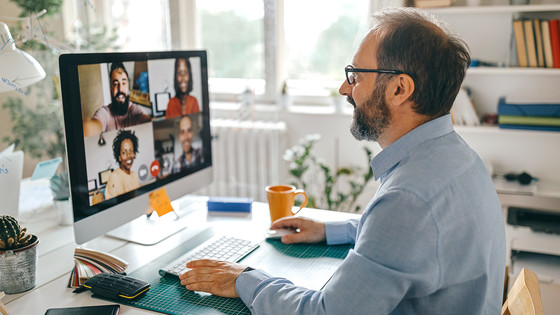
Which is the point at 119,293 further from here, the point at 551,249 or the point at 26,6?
the point at 551,249

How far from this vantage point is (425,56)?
1.04 m

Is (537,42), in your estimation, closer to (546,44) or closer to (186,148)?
(546,44)

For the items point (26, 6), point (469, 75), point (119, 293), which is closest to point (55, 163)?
point (26, 6)

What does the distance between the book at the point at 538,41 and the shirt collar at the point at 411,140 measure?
5.38 feet

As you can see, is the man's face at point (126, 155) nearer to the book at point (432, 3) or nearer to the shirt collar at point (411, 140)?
the shirt collar at point (411, 140)

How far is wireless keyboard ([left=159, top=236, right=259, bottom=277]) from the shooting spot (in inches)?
47.8

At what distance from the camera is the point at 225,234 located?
4.83 feet

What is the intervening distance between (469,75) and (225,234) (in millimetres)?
1818

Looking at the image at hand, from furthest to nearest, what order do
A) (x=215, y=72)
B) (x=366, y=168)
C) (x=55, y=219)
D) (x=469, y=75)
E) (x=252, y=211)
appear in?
(x=215, y=72) < (x=366, y=168) < (x=469, y=75) < (x=252, y=211) < (x=55, y=219)

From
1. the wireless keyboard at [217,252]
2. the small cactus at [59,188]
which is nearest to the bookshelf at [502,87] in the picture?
the wireless keyboard at [217,252]

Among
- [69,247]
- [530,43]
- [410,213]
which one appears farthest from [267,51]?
[410,213]

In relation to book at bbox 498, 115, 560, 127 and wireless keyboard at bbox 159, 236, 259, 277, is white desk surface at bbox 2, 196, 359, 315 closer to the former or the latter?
wireless keyboard at bbox 159, 236, 259, 277

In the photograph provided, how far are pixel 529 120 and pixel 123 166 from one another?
1981 mm

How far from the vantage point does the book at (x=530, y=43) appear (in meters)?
2.38
